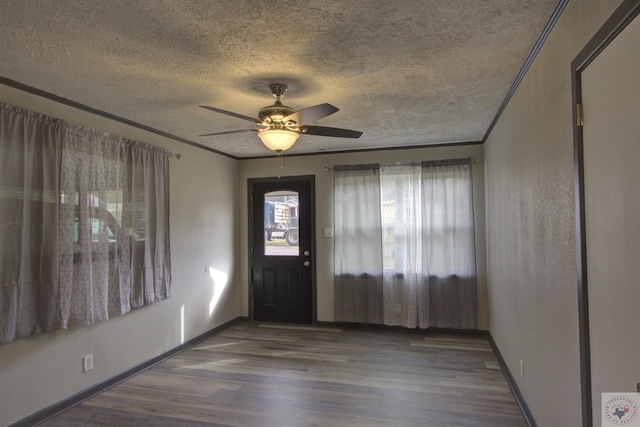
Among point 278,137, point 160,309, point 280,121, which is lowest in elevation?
point 160,309

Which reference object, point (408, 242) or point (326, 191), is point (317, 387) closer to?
point (408, 242)

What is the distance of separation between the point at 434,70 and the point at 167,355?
12.7 ft

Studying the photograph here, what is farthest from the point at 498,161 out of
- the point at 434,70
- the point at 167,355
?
the point at 167,355

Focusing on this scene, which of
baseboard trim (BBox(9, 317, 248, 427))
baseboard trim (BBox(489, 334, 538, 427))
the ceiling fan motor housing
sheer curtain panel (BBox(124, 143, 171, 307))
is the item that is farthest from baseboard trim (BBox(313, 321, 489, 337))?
the ceiling fan motor housing

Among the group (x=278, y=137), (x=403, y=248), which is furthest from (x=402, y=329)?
(x=278, y=137)

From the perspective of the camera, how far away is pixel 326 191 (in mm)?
5258

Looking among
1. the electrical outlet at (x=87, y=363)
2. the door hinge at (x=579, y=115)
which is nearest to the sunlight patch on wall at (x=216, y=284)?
the electrical outlet at (x=87, y=363)

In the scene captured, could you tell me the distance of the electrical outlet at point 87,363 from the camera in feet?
10.1

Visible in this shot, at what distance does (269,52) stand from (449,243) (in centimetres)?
351

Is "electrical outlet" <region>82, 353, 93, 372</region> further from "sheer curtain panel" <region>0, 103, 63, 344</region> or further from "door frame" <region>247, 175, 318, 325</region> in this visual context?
"door frame" <region>247, 175, 318, 325</region>

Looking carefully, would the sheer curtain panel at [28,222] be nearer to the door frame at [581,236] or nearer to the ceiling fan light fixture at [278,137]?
the ceiling fan light fixture at [278,137]

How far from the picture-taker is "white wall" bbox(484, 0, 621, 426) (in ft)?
5.56

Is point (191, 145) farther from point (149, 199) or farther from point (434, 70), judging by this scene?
point (434, 70)

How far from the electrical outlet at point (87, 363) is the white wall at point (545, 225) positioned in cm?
347
